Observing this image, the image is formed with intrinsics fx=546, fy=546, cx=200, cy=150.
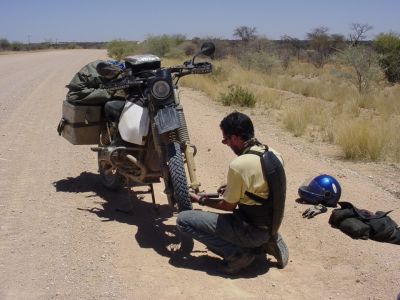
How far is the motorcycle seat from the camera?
18.9 ft

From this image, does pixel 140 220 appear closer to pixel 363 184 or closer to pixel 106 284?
pixel 106 284

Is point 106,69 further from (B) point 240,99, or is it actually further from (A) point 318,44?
(A) point 318,44

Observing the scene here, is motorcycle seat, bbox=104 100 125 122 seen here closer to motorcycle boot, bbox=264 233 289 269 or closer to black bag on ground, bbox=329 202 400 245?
motorcycle boot, bbox=264 233 289 269

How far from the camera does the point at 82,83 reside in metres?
6.25

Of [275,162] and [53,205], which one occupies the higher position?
→ [275,162]

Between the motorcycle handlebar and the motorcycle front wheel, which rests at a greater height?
the motorcycle handlebar

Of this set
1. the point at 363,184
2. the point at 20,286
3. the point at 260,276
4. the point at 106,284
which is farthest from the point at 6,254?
the point at 363,184

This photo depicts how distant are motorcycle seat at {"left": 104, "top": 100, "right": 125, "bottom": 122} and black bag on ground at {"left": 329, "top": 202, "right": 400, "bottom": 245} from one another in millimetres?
2433

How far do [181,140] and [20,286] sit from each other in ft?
6.03

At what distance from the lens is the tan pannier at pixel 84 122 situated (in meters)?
6.25

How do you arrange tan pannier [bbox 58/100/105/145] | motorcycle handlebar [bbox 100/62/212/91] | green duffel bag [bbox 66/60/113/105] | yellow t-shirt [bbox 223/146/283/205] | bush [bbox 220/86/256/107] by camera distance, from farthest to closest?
bush [bbox 220/86/256/107] < tan pannier [bbox 58/100/105/145] < green duffel bag [bbox 66/60/113/105] < motorcycle handlebar [bbox 100/62/212/91] < yellow t-shirt [bbox 223/146/283/205]

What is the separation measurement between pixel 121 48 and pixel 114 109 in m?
47.4

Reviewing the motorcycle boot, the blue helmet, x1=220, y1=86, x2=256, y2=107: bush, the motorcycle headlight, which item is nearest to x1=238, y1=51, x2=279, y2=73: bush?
x1=220, y1=86, x2=256, y2=107: bush

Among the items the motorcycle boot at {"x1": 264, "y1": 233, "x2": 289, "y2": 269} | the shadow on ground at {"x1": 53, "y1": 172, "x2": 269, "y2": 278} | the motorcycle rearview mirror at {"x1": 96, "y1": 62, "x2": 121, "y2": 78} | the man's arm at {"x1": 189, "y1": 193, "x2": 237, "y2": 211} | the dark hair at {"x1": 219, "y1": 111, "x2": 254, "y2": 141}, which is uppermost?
the motorcycle rearview mirror at {"x1": 96, "y1": 62, "x2": 121, "y2": 78}
